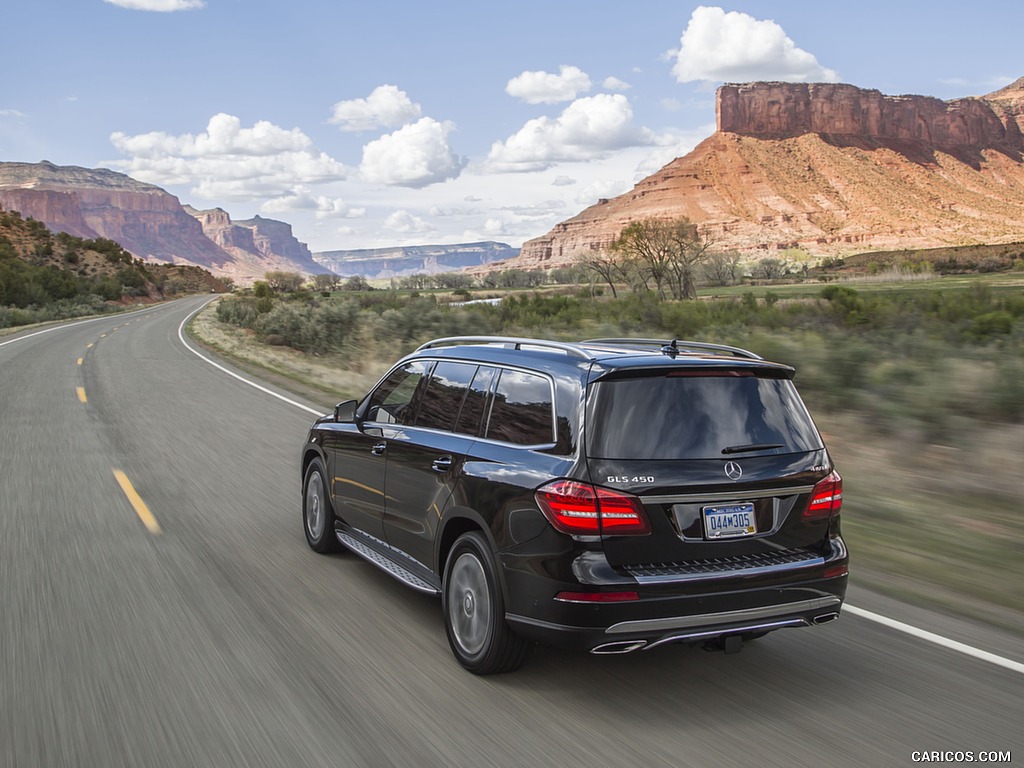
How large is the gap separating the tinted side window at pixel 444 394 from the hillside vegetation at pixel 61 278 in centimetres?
4660

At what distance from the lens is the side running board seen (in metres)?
4.98

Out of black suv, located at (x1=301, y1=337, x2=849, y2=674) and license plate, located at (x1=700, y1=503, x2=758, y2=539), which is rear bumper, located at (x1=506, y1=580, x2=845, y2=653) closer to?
black suv, located at (x1=301, y1=337, x2=849, y2=674)

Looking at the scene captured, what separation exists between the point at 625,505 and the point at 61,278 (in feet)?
271

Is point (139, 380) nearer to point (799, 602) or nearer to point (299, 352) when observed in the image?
point (299, 352)

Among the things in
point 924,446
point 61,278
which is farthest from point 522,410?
point 61,278

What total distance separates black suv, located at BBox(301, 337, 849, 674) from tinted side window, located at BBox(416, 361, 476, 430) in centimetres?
6

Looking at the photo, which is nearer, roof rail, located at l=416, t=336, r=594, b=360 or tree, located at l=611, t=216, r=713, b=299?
roof rail, located at l=416, t=336, r=594, b=360

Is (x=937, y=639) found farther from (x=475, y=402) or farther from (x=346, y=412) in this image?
(x=346, y=412)

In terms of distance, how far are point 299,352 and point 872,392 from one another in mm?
22790

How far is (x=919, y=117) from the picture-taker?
593ft

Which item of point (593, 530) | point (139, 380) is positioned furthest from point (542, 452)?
point (139, 380)

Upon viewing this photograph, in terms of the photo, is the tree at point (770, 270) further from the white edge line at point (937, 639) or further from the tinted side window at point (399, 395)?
the tinted side window at point (399, 395)

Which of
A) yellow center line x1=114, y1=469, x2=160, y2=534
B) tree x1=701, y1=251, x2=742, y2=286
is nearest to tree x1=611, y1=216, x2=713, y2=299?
tree x1=701, y1=251, x2=742, y2=286

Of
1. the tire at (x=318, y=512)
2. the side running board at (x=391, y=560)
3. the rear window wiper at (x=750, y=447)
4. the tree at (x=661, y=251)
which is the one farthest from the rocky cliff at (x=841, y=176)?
the rear window wiper at (x=750, y=447)
